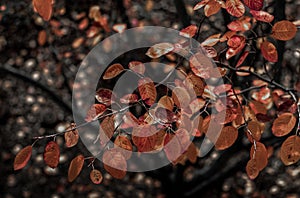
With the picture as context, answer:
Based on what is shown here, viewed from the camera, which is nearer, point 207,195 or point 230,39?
point 230,39

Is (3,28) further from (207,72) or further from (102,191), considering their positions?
(207,72)

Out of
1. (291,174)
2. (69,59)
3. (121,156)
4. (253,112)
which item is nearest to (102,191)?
(69,59)

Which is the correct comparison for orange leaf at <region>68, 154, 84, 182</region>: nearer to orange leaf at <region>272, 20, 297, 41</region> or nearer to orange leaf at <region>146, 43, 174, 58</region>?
orange leaf at <region>146, 43, 174, 58</region>

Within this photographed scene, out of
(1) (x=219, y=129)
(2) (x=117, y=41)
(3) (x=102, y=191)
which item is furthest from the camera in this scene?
(3) (x=102, y=191)

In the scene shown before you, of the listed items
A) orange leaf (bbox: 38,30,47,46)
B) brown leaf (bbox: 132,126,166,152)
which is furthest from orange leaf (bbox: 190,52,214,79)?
orange leaf (bbox: 38,30,47,46)

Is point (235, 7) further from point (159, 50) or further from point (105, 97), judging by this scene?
point (105, 97)

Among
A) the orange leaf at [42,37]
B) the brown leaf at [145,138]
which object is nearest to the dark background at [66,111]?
the orange leaf at [42,37]

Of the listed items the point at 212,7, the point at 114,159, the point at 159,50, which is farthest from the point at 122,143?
the point at 212,7

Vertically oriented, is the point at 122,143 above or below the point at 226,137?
above
